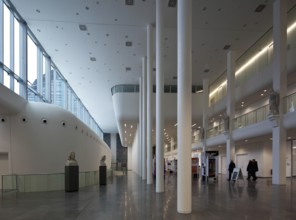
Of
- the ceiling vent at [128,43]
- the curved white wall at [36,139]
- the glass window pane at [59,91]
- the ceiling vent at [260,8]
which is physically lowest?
the curved white wall at [36,139]

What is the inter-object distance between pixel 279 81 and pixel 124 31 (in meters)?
A: 10.5

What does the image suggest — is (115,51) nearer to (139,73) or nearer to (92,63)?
(92,63)

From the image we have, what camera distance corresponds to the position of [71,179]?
15.0 m

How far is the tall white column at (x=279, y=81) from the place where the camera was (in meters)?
16.6

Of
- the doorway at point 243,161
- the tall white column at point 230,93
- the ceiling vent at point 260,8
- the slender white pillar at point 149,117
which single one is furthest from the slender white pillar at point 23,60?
the doorway at point 243,161

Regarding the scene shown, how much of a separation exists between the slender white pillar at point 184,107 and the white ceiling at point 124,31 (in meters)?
8.79

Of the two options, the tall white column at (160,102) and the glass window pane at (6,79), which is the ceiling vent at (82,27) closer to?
the glass window pane at (6,79)

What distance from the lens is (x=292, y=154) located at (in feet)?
85.1

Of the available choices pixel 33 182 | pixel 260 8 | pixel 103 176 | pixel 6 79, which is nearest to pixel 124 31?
pixel 6 79

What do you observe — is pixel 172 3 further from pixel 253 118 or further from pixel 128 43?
pixel 253 118

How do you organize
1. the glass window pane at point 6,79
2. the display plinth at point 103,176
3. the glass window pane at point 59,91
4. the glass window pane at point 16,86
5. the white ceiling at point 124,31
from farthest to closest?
the glass window pane at point 59,91
the display plinth at point 103,176
the white ceiling at point 124,31
the glass window pane at point 16,86
the glass window pane at point 6,79

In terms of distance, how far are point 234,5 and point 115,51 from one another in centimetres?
1046

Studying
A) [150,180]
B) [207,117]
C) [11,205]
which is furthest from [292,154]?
[11,205]

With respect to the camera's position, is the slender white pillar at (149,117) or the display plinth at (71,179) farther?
the slender white pillar at (149,117)
